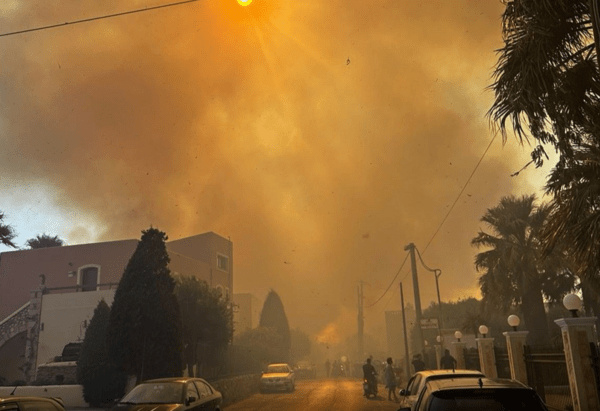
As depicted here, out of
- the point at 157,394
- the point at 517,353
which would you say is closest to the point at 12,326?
the point at 157,394

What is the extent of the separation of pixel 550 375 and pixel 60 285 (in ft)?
134

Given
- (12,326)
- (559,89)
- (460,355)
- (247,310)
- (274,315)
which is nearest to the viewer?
(559,89)

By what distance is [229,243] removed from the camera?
6372cm

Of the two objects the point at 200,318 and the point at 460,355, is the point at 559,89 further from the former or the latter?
the point at 200,318

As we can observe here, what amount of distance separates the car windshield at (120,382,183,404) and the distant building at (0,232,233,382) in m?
23.7

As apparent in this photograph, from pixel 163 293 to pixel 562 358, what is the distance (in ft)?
53.6

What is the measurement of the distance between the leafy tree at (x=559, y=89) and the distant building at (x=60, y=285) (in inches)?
1186

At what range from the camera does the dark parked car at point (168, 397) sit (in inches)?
461

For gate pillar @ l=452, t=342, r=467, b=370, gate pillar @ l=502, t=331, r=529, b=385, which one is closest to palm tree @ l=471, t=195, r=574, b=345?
gate pillar @ l=452, t=342, r=467, b=370

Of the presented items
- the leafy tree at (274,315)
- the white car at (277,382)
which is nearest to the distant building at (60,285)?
the white car at (277,382)

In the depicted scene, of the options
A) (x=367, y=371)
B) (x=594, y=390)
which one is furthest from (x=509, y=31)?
(x=367, y=371)

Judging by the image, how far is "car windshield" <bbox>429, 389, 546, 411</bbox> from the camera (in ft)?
19.7

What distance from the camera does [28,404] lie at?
7668mm

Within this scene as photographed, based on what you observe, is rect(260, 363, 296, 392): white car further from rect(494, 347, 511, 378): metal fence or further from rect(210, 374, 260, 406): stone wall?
rect(494, 347, 511, 378): metal fence
